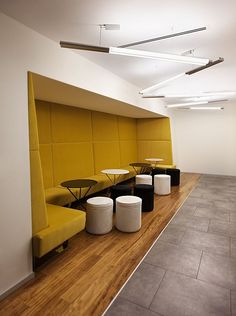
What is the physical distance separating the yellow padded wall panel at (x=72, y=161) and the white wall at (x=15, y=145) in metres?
1.96

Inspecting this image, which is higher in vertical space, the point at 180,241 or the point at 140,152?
the point at 140,152

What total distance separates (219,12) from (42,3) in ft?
5.52

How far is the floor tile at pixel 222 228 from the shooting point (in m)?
3.11

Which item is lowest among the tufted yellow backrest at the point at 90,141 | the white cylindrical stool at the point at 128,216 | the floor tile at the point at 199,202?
the floor tile at the point at 199,202

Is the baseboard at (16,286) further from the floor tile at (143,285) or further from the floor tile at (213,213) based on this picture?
the floor tile at (213,213)

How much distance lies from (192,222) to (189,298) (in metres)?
1.78

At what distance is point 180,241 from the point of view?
2848mm

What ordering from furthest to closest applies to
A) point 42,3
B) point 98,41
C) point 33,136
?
point 98,41 < point 33,136 < point 42,3

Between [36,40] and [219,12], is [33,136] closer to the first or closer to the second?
[36,40]

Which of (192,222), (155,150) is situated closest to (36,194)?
(192,222)

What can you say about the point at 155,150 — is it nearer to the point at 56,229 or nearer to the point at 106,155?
the point at 106,155

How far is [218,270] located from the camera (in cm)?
223

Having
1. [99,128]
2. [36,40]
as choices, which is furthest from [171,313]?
[99,128]

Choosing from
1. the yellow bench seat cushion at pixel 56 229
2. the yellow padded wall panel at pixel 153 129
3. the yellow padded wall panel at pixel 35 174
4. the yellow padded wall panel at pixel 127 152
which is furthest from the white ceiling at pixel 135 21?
the yellow padded wall panel at pixel 153 129
